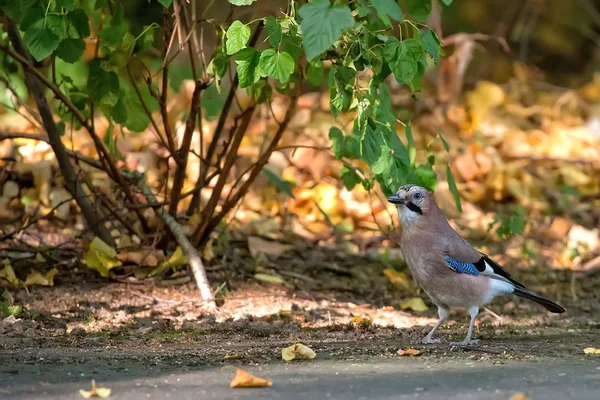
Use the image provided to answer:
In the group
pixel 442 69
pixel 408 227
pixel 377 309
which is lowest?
pixel 377 309

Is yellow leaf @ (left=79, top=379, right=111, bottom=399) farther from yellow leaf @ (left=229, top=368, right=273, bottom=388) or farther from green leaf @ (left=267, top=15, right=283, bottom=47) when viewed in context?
green leaf @ (left=267, top=15, right=283, bottom=47)

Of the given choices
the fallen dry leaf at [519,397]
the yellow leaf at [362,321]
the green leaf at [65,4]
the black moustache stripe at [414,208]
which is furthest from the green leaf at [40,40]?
the fallen dry leaf at [519,397]

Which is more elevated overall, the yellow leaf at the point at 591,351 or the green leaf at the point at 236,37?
the green leaf at the point at 236,37

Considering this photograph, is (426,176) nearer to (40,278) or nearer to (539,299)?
(539,299)

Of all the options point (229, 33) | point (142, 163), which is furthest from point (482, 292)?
point (142, 163)

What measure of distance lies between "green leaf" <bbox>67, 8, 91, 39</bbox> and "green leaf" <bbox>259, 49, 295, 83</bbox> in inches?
36.7

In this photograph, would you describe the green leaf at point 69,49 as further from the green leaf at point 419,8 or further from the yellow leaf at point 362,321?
the yellow leaf at point 362,321

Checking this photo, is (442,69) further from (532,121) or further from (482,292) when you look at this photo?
(482,292)

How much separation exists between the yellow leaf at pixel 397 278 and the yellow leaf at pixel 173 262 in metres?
1.35

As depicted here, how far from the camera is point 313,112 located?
336 inches

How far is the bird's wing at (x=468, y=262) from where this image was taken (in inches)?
193

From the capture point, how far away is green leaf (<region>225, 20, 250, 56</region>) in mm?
3768

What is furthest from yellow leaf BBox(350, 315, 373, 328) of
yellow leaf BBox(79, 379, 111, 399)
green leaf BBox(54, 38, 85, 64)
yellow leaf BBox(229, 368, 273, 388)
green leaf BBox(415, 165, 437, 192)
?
yellow leaf BBox(79, 379, 111, 399)

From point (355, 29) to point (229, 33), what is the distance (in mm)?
467
